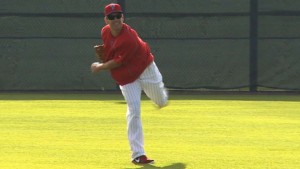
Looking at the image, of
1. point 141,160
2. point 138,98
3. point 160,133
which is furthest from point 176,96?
point 141,160

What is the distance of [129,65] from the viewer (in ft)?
26.7

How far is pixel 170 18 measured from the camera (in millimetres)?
17406

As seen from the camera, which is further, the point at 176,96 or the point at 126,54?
the point at 176,96

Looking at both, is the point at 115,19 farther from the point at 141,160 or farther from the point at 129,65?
the point at 141,160

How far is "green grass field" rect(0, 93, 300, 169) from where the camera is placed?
833 centimetres

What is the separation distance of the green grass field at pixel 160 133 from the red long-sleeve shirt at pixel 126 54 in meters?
0.98

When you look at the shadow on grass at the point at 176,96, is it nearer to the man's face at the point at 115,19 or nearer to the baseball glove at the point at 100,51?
the baseball glove at the point at 100,51

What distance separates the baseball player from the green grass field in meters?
0.34

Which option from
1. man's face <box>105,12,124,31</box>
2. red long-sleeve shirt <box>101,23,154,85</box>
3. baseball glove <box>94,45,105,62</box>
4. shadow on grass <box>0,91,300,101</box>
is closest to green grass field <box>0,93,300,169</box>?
shadow on grass <box>0,91,300,101</box>

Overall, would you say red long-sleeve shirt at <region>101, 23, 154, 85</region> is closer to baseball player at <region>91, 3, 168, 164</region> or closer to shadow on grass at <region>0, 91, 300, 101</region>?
baseball player at <region>91, 3, 168, 164</region>

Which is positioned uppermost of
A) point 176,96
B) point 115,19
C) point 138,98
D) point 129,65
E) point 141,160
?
point 115,19

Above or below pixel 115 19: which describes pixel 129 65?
below

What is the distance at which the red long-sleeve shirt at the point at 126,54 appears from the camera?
8.01 metres

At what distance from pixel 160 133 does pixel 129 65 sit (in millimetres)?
2646
